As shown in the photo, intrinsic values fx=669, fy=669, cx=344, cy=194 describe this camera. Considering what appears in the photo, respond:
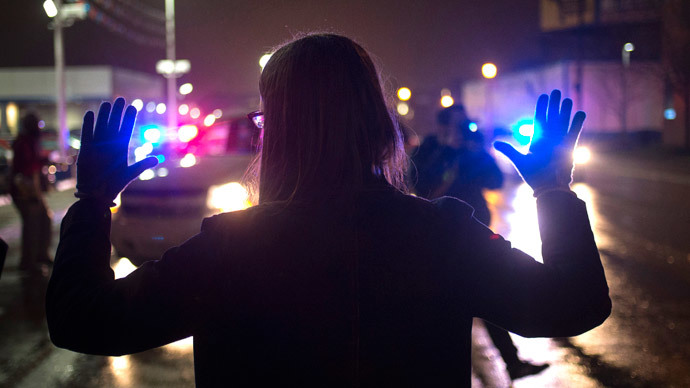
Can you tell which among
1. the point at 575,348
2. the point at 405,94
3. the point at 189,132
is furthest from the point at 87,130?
the point at 189,132

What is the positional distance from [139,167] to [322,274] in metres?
0.44

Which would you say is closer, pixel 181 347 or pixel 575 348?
pixel 575 348

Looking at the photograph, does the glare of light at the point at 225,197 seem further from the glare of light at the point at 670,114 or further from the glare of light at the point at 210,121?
the glare of light at the point at 670,114

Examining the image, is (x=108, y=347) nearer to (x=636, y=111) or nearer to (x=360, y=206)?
(x=360, y=206)

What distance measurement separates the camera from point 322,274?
3.96ft

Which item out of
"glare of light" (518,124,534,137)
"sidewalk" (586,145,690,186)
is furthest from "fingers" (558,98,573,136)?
"sidewalk" (586,145,690,186)

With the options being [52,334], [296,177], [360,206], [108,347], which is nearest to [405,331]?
[360,206]

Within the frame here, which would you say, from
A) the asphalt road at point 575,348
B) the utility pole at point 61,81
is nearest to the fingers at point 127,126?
the asphalt road at point 575,348

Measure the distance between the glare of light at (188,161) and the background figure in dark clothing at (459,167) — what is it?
3816 mm

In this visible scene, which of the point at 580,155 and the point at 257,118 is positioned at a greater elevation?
the point at 257,118

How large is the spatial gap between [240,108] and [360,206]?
9.27 m

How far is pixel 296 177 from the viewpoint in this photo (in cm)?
127

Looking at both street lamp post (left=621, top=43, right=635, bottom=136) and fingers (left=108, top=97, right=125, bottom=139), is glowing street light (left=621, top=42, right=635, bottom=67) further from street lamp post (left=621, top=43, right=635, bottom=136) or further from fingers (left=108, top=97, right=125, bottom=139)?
fingers (left=108, top=97, right=125, bottom=139)

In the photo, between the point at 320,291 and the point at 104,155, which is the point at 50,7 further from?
the point at 320,291
